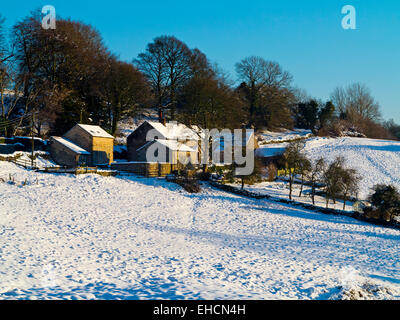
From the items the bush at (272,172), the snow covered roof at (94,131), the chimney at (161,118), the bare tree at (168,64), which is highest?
the bare tree at (168,64)

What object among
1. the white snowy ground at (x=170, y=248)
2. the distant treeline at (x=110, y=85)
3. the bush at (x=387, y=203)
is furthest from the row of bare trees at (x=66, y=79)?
the bush at (x=387, y=203)

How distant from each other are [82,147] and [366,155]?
37405 millimetres

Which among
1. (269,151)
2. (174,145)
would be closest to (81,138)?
(174,145)

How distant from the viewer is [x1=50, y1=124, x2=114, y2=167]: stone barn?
3200cm

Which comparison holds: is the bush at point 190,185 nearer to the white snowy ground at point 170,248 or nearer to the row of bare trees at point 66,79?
the white snowy ground at point 170,248

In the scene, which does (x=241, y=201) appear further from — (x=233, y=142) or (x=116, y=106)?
(x=116, y=106)

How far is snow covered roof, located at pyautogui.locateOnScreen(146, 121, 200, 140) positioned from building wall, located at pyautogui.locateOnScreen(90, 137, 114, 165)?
584cm

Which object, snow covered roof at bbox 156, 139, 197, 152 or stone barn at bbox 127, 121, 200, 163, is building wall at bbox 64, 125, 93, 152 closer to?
stone barn at bbox 127, 121, 200, 163

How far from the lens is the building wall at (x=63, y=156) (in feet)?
104

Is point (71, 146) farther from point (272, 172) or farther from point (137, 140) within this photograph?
point (272, 172)

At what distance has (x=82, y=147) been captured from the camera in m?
33.8

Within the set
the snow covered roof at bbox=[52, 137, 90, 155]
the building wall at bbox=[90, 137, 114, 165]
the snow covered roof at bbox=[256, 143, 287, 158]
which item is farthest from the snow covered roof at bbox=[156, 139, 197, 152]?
the snow covered roof at bbox=[256, 143, 287, 158]

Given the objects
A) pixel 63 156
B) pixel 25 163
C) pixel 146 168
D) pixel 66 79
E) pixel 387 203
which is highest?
pixel 66 79

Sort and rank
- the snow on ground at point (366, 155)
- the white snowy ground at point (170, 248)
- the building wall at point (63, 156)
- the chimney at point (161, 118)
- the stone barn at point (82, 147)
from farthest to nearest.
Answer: the chimney at point (161, 118) < the snow on ground at point (366, 155) < the stone barn at point (82, 147) < the building wall at point (63, 156) < the white snowy ground at point (170, 248)
